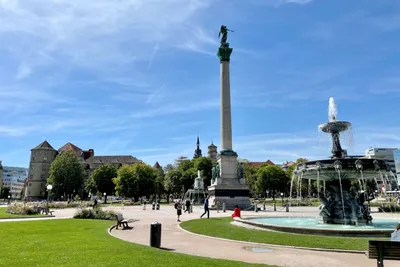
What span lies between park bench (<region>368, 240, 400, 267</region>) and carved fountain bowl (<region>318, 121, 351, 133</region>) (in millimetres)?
12974

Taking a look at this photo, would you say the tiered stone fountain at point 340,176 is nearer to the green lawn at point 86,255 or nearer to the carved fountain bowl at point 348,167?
the carved fountain bowl at point 348,167

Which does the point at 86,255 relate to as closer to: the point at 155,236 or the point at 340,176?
the point at 155,236

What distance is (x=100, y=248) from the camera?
10891 millimetres

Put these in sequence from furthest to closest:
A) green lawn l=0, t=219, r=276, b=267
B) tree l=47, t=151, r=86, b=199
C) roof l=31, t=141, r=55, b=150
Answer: roof l=31, t=141, r=55, b=150
tree l=47, t=151, r=86, b=199
green lawn l=0, t=219, r=276, b=267

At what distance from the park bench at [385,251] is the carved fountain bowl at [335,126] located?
511 inches

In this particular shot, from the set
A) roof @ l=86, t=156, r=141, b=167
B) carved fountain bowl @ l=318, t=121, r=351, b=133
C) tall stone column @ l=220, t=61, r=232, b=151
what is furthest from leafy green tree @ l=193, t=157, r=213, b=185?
carved fountain bowl @ l=318, t=121, r=351, b=133

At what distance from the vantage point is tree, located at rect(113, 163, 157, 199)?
7650 cm

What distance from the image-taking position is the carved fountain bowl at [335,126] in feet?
62.8

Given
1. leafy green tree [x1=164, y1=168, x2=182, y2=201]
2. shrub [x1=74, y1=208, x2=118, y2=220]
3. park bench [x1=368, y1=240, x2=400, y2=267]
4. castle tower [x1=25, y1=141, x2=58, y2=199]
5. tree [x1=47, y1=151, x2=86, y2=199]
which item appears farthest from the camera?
castle tower [x1=25, y1=141, x2=58, y2=199]

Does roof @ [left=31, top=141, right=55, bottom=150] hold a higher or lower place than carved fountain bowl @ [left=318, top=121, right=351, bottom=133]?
higher

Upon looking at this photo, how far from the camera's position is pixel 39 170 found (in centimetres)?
11269

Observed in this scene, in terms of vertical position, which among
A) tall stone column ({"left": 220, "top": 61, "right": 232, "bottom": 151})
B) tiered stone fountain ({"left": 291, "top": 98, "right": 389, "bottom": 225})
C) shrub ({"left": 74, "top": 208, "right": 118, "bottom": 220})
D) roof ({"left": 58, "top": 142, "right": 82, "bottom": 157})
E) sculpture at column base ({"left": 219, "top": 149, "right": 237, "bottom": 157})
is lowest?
shrub ({"left": 74, "top": 208, "right": 118, "bottom": 220})

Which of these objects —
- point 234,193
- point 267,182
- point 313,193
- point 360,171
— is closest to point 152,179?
point 267,182

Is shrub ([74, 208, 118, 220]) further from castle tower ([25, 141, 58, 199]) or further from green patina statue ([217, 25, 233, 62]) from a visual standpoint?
castle tower ([25, 141, 58, 199])
